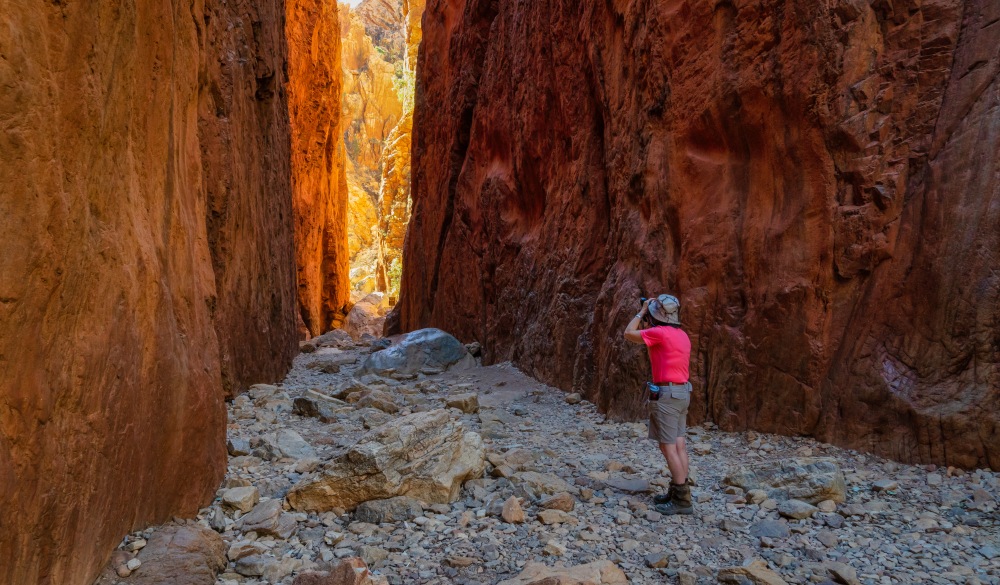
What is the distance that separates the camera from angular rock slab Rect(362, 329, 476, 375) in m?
11.2

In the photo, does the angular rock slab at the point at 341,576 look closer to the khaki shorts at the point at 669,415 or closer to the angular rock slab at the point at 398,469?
the angular rock slab at the point at 398,469

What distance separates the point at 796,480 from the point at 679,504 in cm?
85

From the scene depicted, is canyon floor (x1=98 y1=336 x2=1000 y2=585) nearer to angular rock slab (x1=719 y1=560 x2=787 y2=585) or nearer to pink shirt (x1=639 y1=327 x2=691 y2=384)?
angular rock slab (x1=719 y1=560 x2=787 y2=585)

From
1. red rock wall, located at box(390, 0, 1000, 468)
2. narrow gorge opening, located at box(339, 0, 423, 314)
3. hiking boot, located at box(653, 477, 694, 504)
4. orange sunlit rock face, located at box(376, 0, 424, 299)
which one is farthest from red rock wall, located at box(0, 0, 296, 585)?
orange sunlit rock face, located at box(376, 0, 424, 299)

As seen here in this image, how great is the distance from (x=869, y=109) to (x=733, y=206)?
1414 mm

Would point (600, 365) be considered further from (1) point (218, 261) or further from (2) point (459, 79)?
(2) point (459, 79)

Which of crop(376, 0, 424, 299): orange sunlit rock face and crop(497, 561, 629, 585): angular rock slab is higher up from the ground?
crop(376, 0, 424, 299): orange sunlit rock face

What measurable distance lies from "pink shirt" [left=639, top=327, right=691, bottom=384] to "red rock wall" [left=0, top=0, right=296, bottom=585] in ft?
9.83

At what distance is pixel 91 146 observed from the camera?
268cm

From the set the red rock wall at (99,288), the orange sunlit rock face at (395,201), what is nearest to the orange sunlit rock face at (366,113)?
the orange sunlit rock face at (395,201)

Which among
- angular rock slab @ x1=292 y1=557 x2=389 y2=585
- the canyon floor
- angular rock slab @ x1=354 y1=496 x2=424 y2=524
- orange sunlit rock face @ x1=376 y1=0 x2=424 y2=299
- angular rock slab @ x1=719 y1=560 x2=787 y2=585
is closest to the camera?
angular rock slab @ x1=292 y1=557 x2=389 y2=585

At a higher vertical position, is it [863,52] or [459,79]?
[459,79]

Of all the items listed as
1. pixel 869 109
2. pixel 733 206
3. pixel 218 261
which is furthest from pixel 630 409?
pixel 218 261

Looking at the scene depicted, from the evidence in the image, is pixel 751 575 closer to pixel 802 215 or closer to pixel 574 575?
pixel 574 575
